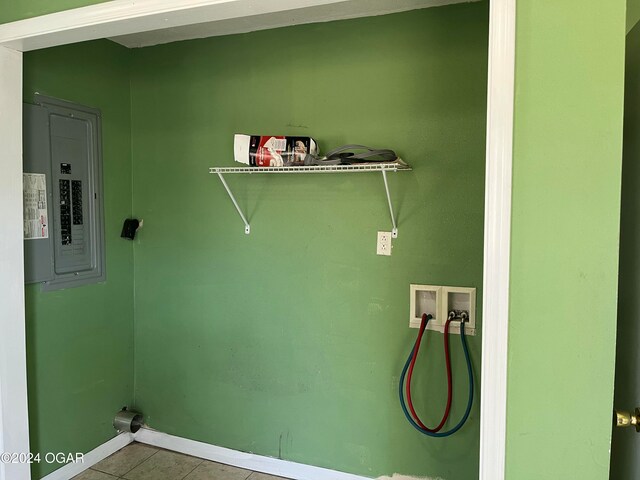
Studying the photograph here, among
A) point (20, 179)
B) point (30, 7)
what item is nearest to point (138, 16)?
point (30, 7)

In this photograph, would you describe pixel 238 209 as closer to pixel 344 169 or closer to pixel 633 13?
pixel 344 169

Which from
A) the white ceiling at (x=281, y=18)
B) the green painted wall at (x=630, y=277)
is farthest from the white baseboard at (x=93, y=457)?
the green painted wall at (x=630, y=277)

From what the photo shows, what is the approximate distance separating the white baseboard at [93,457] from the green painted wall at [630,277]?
251cm

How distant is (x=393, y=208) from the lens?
2100 millimetres

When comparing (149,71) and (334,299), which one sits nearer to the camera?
(334,299)

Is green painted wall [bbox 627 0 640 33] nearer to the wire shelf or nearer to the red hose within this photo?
the wire shelf

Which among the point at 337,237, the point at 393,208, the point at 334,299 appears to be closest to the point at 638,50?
the point at 393,208

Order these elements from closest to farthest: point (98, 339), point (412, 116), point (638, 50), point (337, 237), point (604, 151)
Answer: point (604, 151), point (638, 50), point (412, 116), point (337, 237), point (98, 339)

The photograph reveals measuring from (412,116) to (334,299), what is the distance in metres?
0.99

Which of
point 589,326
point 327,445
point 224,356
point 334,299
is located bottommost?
point 327,445

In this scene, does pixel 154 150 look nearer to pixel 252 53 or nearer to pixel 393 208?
pixel 252 53

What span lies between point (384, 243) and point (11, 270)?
1662mm

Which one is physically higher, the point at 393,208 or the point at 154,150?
the point at 154,150

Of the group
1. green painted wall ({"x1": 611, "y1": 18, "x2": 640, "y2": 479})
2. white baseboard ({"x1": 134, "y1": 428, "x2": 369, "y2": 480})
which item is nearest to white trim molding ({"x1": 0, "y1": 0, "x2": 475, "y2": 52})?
green painted wall ({"x1": 611, "y1": 18, "x2": 640, "y2": 479})
